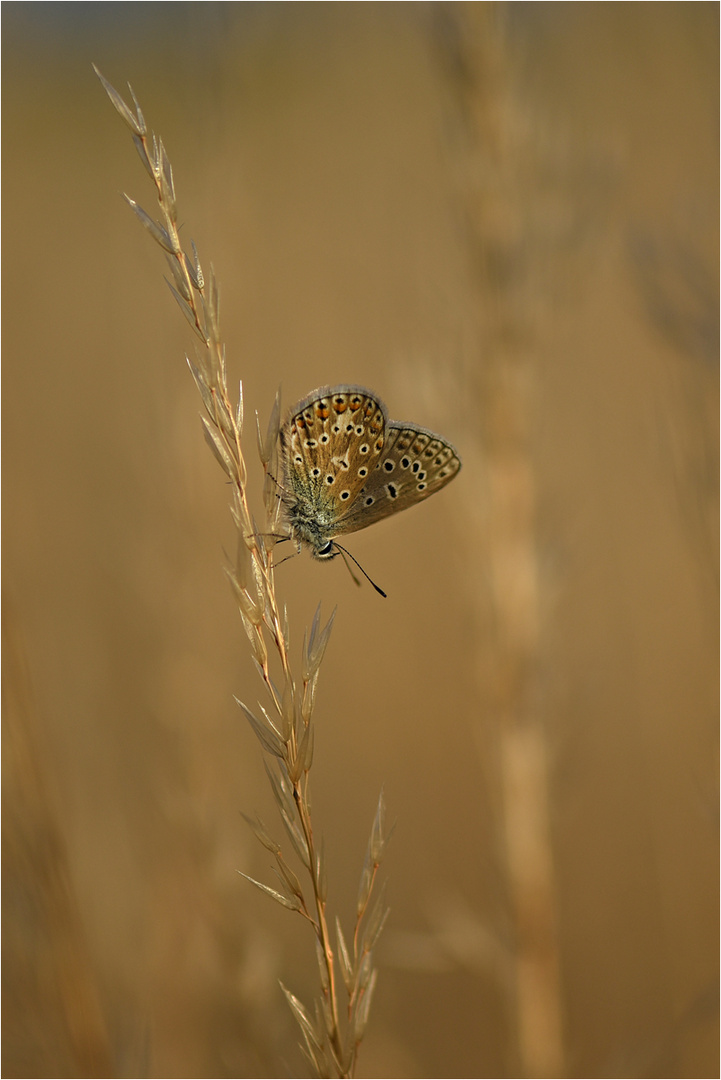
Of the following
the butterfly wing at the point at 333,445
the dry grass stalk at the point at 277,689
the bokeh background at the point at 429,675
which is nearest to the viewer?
the dry grass stalk at the point at 277,689

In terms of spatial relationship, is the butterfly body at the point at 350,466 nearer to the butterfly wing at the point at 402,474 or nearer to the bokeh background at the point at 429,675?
the butterfly wing at the point at 402,474

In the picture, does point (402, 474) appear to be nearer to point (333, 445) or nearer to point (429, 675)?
point (333, 445)

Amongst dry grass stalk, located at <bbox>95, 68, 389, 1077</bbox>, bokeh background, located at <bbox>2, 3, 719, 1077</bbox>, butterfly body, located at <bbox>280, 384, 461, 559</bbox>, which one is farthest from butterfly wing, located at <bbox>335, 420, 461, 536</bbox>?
dry grass stalk, located at <bbox>95, 68, 389, 1077</bbox>

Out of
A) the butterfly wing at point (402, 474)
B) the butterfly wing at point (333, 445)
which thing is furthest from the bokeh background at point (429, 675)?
the butterfly wing at point (402, 474)

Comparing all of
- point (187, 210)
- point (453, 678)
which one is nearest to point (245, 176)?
point (187, 210)

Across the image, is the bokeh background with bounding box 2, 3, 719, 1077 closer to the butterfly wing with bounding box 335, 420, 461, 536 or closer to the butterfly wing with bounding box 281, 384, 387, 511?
the butterfly wing with bounding box 281, 384, 387, 511

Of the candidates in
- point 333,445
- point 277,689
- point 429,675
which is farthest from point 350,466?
point 429,675

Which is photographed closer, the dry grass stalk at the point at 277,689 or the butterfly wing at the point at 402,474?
A: the dry grass stalk at the point at 277,689

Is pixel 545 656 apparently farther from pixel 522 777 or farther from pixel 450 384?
pixel 450 384
